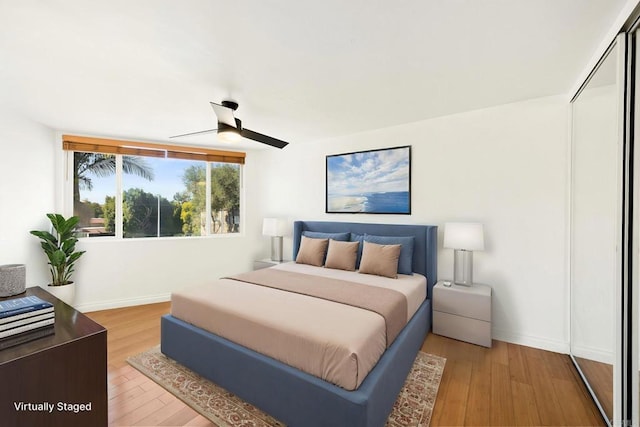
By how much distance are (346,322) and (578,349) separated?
2122mm

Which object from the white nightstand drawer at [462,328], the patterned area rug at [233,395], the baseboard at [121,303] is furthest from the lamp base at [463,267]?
the baseboard at [121,303]

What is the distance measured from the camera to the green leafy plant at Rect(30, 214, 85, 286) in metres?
3.28

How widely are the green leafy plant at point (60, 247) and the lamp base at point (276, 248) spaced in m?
2.56

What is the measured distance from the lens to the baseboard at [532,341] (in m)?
2.66

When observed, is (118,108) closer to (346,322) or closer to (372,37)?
(372,37)

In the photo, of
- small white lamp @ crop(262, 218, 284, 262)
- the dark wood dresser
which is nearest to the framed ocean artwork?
small white lamp @ crop(262, 218, 284, 262)

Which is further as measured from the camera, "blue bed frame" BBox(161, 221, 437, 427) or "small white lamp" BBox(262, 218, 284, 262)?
"small white lamp" BBox(262, 218, 284, 262)

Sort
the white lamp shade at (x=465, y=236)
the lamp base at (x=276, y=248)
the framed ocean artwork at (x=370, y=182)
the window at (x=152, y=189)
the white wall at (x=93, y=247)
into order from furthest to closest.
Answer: the lamp base at (x=276, y=248)
the window at (x=152, y=189)
the framed ocean artwork at (x=370, y=182)
the white wall at (x=93, y=247)
the white lamp shade at (x=465, y=236)

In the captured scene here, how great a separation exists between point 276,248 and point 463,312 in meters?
3.08

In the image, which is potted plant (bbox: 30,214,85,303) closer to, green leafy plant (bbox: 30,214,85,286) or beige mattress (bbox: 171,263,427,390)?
green leafy plant (bbox: 30,214,85,286)

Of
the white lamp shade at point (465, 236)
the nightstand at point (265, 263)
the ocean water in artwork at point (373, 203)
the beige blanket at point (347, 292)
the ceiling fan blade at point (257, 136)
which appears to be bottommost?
the nightstand at point (265, 263)

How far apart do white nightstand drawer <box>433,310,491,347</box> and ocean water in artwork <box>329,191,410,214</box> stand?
134cm

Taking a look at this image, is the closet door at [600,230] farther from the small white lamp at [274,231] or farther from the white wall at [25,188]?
the white wall at [25,188]

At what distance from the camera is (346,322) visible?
1.85 meters
